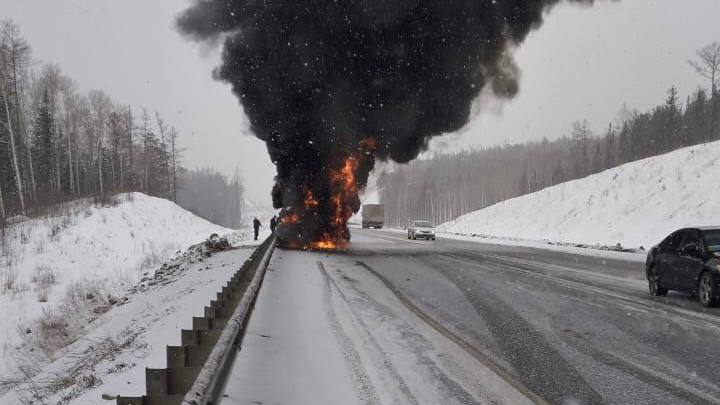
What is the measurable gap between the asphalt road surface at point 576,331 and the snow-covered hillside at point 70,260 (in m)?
8.88

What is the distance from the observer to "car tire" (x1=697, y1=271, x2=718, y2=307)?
891 cm

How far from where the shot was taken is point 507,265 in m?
16.2

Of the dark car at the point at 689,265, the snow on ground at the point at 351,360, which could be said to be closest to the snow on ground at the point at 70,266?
the snow on ground at the point at 351,360

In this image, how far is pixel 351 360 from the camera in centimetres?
576

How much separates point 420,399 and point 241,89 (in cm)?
2491

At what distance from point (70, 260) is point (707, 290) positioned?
26.3m

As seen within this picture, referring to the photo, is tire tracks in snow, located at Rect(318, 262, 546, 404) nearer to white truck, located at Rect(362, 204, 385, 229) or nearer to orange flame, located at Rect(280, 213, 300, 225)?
orange flame, located at Rect(280, 213, 300, 225)

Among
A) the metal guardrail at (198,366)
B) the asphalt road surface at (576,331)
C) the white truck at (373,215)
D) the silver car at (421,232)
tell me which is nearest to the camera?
the metal guardrail at (198,366)

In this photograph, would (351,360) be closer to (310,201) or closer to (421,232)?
(310,201)

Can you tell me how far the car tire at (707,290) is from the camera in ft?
29.2

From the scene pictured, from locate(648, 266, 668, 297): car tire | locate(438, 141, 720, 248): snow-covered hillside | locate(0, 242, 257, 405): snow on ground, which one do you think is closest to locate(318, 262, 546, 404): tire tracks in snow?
locate(0, 242, 257, 405): snow on ground

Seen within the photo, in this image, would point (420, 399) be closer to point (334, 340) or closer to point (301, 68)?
point (334, 340)

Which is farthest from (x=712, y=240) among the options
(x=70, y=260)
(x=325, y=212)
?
(x=70, y=260)

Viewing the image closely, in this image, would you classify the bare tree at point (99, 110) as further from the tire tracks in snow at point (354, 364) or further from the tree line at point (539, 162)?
the tire tracks in snow at point (354, 364)
